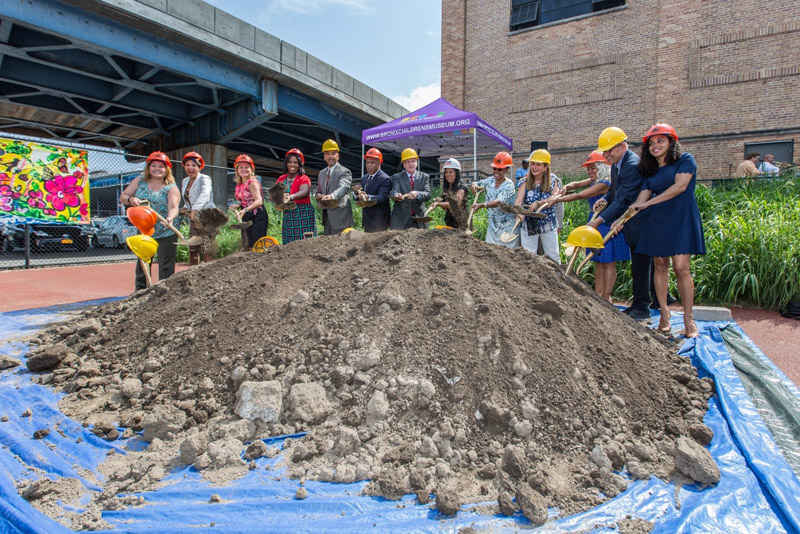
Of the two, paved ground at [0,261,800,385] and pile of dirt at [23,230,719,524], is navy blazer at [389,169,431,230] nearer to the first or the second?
→ pile of dirt at [23,230,719,524]

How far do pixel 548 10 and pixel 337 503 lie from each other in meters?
14.9

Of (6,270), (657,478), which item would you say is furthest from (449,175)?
(6,270)

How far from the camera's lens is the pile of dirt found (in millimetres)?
1479

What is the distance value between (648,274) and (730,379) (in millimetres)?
1379

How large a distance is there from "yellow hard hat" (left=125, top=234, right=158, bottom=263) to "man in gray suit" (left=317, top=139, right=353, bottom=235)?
1.48m

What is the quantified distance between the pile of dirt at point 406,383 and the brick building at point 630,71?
35.5 ft

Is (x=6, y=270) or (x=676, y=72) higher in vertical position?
(x=676, y=72)

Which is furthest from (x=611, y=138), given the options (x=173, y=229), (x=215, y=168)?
(x=215, y=168)

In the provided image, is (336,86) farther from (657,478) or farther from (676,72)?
(657,478)

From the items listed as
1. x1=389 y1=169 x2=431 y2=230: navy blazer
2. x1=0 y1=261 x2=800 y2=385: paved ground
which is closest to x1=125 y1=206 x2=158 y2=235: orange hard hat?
x1=0 y1=261 x2=800 y2=385: paved ground

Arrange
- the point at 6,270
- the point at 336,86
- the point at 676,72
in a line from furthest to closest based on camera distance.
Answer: the point at 336,86 → the point at 676,72 → the point at 6,270

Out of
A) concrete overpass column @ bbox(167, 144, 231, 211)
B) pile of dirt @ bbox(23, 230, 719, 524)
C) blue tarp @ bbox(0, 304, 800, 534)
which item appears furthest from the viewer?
concrete overpass column @ bbox(167, 144, 231, 211)

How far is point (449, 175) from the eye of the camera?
3877mm

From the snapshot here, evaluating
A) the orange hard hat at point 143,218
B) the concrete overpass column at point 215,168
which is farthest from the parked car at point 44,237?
the orange hard hat at point 143,218
